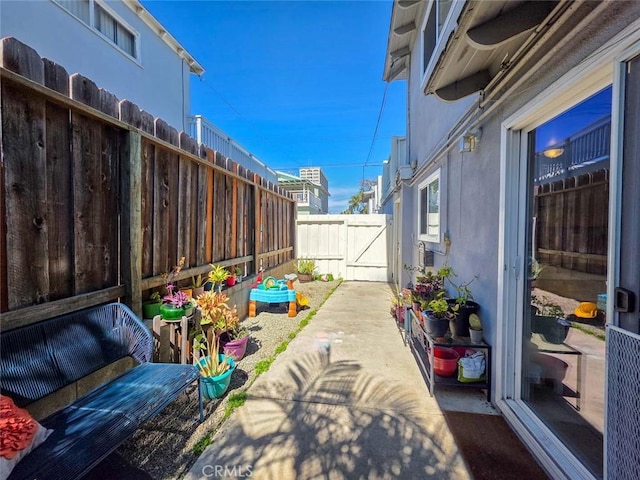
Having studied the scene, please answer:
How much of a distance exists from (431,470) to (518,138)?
2.32 meters

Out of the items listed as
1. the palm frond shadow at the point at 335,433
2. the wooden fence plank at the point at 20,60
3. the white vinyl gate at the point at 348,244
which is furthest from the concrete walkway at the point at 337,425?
the white vinyl gate at the point at 348,244

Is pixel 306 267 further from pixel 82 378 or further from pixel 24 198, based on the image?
pixel 24 198

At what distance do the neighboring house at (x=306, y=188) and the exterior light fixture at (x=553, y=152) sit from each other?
6707 mm

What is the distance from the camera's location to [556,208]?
1.94m

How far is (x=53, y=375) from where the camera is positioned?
1747 millimetres

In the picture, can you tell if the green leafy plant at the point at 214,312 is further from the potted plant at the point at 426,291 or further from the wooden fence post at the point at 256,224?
the wooden fence post at the point at 256,224

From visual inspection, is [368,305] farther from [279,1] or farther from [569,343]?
[279,1]

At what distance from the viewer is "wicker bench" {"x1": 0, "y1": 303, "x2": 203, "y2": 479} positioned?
1360 mm

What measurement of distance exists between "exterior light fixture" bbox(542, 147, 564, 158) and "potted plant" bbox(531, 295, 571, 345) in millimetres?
948

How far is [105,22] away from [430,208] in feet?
21.2

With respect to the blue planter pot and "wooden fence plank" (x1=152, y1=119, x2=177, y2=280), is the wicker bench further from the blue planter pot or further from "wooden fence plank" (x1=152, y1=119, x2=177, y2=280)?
"wooden fence plank" (x1=152, y1=119, x2=177, y2=280)

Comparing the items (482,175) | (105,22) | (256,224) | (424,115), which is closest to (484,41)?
(482,175)

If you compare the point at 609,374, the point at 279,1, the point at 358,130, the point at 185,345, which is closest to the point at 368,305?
the point at 185,345

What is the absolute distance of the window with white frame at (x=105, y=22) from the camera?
470cm
